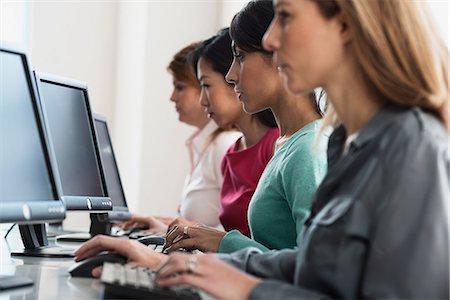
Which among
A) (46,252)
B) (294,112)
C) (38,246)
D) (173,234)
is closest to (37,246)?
(38,246)

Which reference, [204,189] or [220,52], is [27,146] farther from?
[204,189]

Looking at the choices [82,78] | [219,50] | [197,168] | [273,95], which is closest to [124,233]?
[197,168]

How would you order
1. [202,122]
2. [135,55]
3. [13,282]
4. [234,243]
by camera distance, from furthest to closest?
[135,55], [202,122], [234,243], [13,282]

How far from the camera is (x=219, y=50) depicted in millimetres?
3297

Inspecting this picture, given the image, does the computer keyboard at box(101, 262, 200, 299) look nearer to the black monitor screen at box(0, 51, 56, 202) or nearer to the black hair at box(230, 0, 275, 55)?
the black monitor screen at box(0, 51, 56, 202)

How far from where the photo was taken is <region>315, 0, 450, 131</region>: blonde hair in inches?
53.5

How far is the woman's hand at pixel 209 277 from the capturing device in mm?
1345

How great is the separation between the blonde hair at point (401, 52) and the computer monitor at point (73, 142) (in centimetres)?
110

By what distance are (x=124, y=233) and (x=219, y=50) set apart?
795mm

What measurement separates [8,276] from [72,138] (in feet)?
2.51

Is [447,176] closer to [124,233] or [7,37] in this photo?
[124,233]

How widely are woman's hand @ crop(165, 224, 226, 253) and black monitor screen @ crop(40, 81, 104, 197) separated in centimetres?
36

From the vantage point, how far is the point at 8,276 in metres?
1.76

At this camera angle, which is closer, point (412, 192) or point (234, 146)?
point (412, 192)
